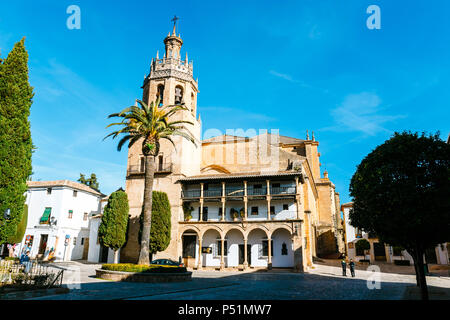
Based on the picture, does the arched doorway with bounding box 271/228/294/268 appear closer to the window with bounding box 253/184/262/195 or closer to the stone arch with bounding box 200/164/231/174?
the window with bounding box 253/184/262/195

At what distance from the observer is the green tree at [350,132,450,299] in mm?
11109

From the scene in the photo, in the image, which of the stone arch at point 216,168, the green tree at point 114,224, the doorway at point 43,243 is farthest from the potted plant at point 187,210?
the doorway at point 43,243

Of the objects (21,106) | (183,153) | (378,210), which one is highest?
(183,153)

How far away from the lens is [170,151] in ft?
104

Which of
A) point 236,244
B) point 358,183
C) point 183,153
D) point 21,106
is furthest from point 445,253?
point 21,106

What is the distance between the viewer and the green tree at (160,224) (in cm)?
2731

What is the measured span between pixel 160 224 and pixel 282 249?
439 inches

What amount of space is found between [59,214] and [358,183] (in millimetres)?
32439

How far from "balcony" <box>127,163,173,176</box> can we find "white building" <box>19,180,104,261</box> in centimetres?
905

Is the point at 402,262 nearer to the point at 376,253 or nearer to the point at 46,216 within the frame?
the point at 376,253

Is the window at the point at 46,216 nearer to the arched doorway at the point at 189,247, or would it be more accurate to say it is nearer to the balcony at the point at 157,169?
the balcony at the point at 157,169

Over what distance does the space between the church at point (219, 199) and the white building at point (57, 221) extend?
30.6ft
